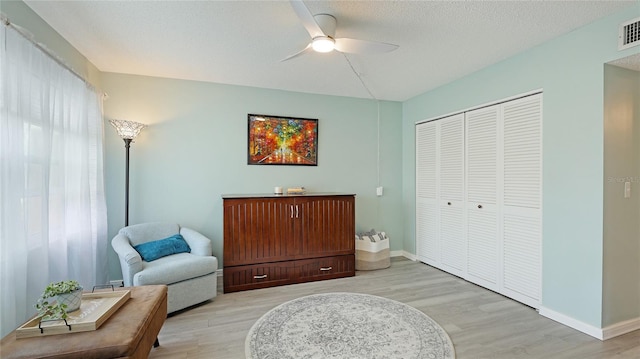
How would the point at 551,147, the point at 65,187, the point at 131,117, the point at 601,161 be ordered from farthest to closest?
the point at 131,117 → the point at 551,147 → the point at 65,187 → the point at 601,161

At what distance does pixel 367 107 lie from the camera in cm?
463

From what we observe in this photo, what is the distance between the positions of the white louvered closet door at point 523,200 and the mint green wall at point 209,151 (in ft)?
6.21

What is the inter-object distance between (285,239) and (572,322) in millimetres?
2818

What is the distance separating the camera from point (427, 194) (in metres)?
4.34

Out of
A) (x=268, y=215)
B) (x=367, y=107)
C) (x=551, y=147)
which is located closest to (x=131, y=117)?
(x=268, y=215)

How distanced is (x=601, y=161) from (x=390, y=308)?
6.97 ft

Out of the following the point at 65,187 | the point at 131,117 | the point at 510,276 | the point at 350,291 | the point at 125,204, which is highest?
the point at 131,117

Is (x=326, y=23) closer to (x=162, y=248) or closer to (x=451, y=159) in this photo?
(x=451, y=159)

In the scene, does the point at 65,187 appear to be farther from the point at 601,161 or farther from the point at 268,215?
the point at 601,161

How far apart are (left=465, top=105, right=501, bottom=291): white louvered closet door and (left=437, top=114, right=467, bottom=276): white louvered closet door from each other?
11 cm

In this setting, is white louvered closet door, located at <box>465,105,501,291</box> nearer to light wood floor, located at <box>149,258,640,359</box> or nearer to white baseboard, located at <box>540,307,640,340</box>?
light wood floor, located at <box>149,258,640,359</box>

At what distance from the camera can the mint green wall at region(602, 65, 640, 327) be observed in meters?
Result: 2.35

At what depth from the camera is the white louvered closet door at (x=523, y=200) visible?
2846 mm

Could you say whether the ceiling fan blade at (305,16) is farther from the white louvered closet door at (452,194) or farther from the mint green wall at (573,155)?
the white louvered closet door at (452,194)
